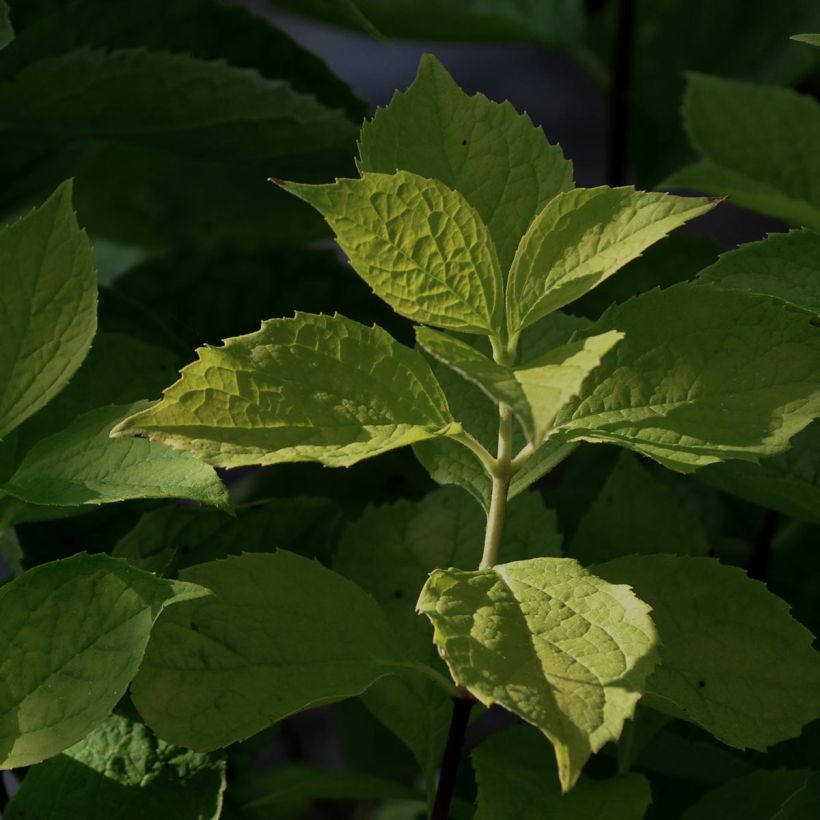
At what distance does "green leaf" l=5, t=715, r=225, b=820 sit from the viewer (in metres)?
0.42

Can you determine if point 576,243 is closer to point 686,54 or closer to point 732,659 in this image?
point 732,659

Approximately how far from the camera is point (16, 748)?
360 millimetres

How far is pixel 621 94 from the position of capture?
95 centimetres

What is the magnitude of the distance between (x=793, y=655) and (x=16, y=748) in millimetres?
244

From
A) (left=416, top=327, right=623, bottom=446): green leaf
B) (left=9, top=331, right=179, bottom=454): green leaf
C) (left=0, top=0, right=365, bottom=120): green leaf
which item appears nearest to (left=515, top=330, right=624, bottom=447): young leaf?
(left=416, top=327, right=623, bottom=446): green leaf

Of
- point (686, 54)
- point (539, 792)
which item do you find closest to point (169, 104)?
point (539, 792)

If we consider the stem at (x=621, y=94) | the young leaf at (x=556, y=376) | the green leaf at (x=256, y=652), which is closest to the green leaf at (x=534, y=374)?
the young leaf at (x=556, y=376)

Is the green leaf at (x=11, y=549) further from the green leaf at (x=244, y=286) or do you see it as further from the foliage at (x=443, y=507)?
the green leaf at (x=244, y=286)

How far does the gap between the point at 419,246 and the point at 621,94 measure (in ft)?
2.01

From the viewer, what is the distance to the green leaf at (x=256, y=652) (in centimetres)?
39

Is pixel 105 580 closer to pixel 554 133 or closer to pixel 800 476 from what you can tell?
pixel 800 476

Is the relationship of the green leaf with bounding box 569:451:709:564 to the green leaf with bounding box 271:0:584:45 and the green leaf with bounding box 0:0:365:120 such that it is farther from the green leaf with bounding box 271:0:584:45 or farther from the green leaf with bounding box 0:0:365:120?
the green leaf with bounding box 271:0:584:45

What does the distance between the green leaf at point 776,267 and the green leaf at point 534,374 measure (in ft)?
0.27

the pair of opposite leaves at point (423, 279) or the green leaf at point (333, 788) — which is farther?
the green leaf at point (333, 788)
